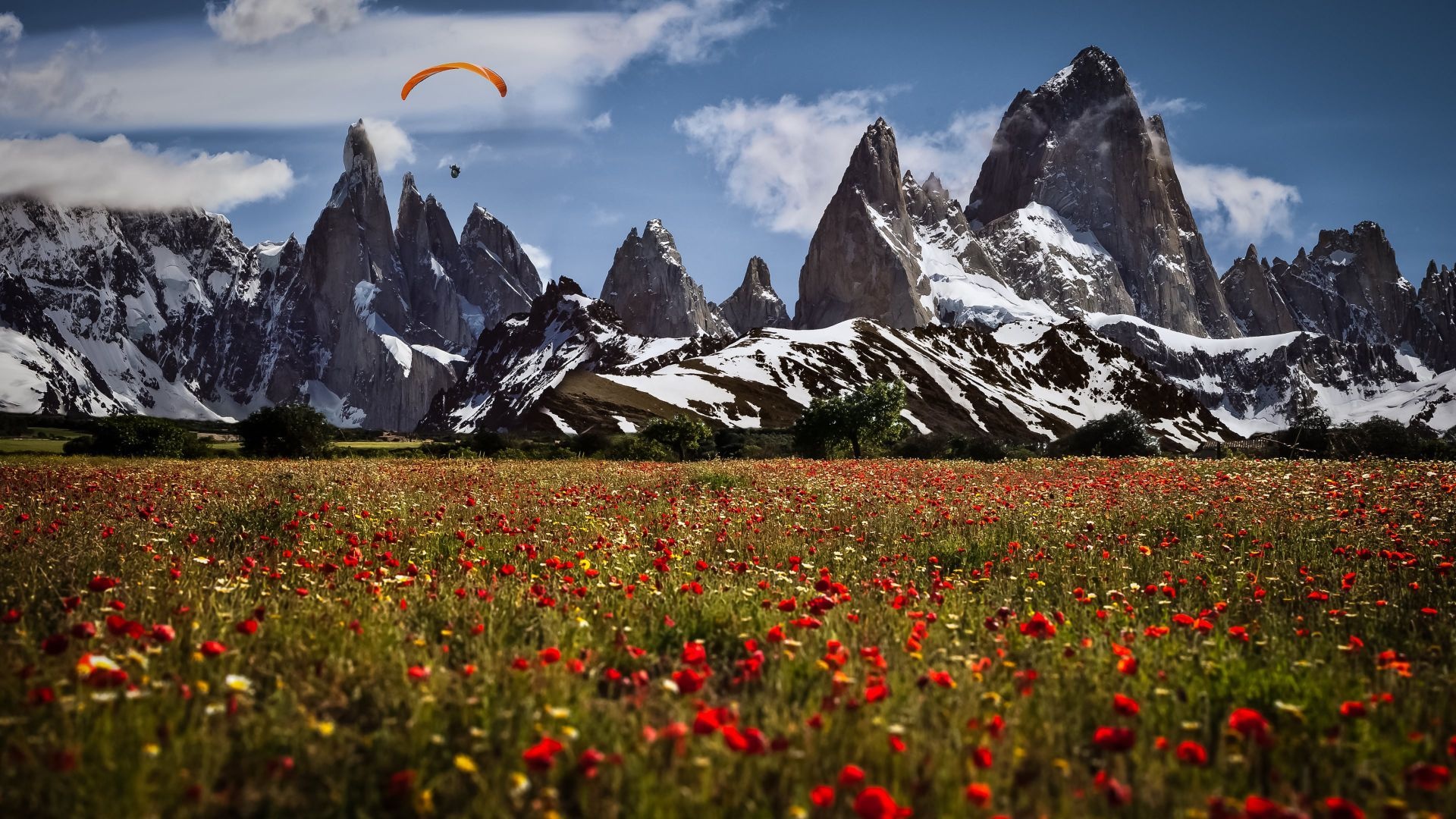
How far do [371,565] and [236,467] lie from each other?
49.7ft

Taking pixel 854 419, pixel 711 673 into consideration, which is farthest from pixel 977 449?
pixel 711 673

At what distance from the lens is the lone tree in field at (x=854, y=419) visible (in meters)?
50.6

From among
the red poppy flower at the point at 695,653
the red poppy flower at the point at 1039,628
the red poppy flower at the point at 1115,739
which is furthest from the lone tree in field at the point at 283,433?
the red poppy flower at the point at 1115,739

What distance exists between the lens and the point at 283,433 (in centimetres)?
4397

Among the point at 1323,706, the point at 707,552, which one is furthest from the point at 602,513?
Result: the point at 1323,706

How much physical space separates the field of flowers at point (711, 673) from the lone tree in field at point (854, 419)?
1610 inches

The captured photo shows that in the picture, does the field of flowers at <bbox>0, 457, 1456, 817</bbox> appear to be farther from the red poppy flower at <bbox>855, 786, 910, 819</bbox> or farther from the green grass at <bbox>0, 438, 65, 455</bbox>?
the green grass at <bbox>0, 438, 65, 455</bbox>

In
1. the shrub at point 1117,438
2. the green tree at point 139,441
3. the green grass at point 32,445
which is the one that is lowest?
the green grass at point 32,445

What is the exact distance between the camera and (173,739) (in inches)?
123

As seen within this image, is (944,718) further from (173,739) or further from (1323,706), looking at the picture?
(173,739)

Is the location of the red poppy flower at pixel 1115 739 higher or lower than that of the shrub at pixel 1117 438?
lower

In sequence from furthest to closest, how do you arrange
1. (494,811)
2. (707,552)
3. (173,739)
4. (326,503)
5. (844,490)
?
1. (844,490)
2. (326,503)
3. (707,552)
4. (173,739)
5. (494,811)

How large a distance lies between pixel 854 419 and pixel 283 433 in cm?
3437

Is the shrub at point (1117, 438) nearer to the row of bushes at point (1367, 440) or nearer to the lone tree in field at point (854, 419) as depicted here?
the row of bushes at point (1367, 440)
